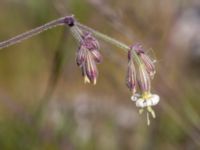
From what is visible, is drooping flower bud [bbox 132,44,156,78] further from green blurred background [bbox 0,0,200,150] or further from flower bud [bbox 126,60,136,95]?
green blurred background [bbox 0,0,200,150]

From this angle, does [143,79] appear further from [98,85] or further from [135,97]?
[98,85]

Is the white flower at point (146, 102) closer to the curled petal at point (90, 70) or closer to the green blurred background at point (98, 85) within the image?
the curled petal at point (90, 70)

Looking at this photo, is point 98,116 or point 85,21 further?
point 85,21

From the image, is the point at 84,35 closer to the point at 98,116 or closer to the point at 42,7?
the point at 98,116

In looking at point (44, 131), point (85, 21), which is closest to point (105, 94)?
point (85, 21)

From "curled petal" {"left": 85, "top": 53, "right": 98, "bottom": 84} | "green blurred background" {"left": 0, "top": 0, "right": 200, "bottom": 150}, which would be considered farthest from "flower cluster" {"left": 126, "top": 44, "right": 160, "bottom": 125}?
"green blurred background" {"left": 0, "top": 0, "right": 200, "bottom": 150}

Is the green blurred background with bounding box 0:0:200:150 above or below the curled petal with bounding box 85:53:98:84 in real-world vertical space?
above

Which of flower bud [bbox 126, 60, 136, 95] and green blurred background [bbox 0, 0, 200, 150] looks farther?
green blurred background [bbox 0, 0, 200, 150]
